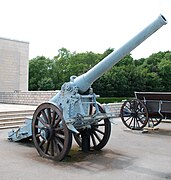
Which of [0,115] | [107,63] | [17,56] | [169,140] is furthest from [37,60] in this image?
[107,63]

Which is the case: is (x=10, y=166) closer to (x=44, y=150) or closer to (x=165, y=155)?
(x=44, y=150)

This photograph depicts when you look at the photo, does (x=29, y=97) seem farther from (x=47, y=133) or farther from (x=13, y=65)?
(x=47, y=133)

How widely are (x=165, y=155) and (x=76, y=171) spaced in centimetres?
229

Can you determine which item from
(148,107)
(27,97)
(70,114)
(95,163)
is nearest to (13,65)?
(27,97)

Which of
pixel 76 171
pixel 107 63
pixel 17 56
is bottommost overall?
pixel 76 171

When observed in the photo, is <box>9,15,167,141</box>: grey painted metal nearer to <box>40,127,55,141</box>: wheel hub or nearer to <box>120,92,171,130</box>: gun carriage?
<box>40,127,55,141</box>: wheel hub

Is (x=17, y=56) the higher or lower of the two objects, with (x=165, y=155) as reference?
higher

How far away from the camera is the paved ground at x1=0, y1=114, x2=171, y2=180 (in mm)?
4566

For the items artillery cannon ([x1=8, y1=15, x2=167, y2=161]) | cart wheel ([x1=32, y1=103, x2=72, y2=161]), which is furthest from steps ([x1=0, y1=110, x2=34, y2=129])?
artillery cannon ([x1=8, y1=15, x2=167, y2=161])

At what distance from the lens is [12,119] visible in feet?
34.2

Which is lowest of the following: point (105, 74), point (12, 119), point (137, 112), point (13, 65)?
point (12, 119)

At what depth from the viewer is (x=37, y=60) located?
109 feet

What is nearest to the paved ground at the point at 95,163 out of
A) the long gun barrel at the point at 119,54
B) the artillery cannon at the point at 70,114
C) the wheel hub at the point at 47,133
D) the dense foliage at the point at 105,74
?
the artillery cannon at the point at 70,114

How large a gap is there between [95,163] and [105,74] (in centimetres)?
2252
